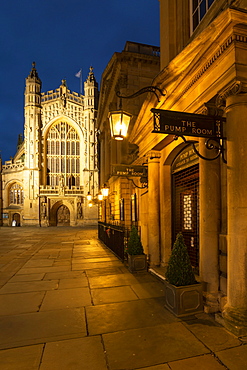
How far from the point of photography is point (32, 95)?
1606 inches

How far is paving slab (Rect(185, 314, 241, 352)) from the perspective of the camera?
3.56 m

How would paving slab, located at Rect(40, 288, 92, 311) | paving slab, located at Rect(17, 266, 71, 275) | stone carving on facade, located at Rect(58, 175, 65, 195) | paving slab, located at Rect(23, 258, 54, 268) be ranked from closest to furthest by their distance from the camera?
paving slab, located at Rect(40, 288, 92, 311), paving slab, located at Rect(17, 266, 71, 275), paving slab, located at Rect(23, 258, 54, 268), stone carving on facade, located at Rect(58, 175, 65, 195)

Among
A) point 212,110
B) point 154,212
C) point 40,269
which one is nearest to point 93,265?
point 40,269

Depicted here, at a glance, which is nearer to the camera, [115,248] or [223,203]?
[223,203]

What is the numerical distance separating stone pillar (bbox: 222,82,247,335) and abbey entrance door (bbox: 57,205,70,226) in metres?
39.1

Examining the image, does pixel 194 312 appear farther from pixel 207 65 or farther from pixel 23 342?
pixel 207 65

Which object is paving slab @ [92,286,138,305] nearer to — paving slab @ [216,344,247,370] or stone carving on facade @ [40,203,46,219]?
paving slab @ [216,344,247,370]

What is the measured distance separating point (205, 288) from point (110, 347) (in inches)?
92.0

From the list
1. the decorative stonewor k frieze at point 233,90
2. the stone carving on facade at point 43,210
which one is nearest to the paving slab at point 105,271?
the decorative stonewor k frieze at point 233,90

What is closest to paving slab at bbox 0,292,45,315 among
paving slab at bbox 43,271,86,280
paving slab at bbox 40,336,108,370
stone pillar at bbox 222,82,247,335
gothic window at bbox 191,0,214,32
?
paving slab at bbox 43,271,86,280

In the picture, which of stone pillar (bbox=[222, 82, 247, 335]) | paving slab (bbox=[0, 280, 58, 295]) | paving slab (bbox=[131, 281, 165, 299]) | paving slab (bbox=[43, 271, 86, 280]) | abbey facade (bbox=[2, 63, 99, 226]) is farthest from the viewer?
abbey facade (bbox=[2, 63, 99, 226])

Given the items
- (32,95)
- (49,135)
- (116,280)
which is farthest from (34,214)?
(116,280)

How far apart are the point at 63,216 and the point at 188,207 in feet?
119

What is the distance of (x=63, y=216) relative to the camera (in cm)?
4122
